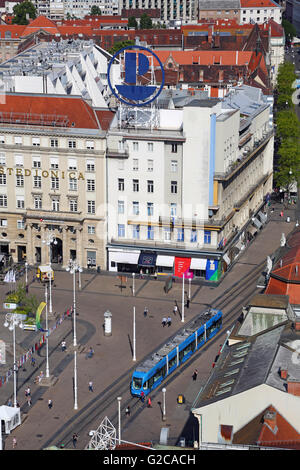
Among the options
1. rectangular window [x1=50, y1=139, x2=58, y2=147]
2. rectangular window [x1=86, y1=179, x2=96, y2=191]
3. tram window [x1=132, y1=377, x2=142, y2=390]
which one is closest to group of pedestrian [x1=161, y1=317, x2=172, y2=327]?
tram window [x1=132, y1=377, x2=142, y2=390]

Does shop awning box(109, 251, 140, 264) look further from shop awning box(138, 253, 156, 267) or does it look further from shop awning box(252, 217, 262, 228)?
shop awning box(252, 217, 262, 228)

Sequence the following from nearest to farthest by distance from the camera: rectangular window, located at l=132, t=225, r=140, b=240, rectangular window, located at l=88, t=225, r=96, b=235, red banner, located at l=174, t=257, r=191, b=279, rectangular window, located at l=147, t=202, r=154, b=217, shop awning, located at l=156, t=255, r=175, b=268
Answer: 1. red banner, located at l=174, t=257, r=191, b=279
2. shop awning, located at l=156, t=255, r=175, b=268
3. rectangular window, located at l=147, t=202, r=154, b=217
4. rectangular window, located at l=132, t=225, r=140, b=240
5. rectangular window, located at l=88, t=225, r=96, b=235

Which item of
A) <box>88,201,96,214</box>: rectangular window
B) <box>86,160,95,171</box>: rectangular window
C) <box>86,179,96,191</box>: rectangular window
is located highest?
<box>86,160,95,171</box>: rectangular window

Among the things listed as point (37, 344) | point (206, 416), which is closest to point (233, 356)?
point (206, 416)

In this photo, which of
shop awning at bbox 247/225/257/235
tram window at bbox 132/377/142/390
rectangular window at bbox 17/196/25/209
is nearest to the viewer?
tram window at bbox 132/377/142/390

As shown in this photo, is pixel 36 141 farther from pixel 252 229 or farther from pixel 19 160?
pixel 252 229
